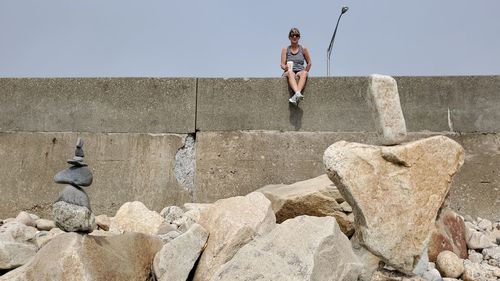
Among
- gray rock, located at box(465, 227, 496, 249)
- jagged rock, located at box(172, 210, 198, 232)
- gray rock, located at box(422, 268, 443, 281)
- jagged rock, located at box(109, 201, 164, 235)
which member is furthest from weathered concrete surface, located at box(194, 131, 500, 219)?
gray rock, located at box(422, 268, 443, 281)

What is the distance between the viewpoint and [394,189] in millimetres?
3678

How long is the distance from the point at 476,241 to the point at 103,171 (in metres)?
4.13

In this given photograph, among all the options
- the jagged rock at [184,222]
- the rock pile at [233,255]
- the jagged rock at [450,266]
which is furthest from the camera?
the jagged rock at [184,222]

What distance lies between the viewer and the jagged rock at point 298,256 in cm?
324

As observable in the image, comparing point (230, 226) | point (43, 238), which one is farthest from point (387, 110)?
point (43, 238)

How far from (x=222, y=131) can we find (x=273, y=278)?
3243mm

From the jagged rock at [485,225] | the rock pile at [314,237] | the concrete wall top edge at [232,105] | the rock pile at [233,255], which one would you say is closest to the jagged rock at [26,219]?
the rock pile at [233,255]

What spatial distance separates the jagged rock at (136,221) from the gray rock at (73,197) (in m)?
1.10

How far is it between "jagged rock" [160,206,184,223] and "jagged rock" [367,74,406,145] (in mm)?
2546

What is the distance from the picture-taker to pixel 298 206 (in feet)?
15.8

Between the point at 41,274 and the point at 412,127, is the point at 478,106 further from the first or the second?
the point at 41,274

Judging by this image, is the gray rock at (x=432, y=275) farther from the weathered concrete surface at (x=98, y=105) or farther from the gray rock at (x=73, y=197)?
the weathered concrete surface at (x=98, y=105)

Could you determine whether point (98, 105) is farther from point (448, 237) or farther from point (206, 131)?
point (448, 237)

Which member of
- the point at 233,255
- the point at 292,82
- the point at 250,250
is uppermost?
the point at 292,82
